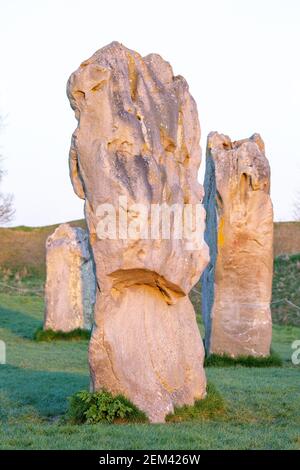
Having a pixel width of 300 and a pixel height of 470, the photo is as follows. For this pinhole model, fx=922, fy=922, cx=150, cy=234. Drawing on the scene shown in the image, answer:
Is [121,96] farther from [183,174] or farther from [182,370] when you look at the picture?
[182,370]

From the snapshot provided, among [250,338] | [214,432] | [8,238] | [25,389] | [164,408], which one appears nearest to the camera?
[214,432]

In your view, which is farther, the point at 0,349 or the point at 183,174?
the point at 0,349

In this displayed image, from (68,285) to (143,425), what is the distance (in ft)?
43.4

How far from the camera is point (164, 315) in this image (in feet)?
32.4

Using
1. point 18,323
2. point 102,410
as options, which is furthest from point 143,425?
point 18,323

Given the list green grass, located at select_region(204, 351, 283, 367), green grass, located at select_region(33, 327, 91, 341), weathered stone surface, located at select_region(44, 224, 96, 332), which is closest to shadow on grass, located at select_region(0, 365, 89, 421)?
green grass, located at select_region(204, 351, 283, 367)

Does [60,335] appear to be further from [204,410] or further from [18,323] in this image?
[204,410]

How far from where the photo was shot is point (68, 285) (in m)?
22.1

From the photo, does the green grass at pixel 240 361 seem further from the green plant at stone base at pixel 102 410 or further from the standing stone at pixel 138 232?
the green plant at stone base at pixel 102 410

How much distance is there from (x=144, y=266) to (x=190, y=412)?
171cm

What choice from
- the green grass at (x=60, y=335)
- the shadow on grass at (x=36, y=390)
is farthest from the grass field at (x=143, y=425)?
the green grass at (x=60, y=335)

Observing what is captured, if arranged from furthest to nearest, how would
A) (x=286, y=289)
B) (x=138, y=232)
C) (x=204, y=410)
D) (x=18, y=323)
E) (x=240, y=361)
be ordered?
(x=286, y=289)
(x=18, y=323)
(x=240, y=361)
(x=204, y=410)
(x=138, y=232)

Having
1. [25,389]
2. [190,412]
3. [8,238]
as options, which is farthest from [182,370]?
[8,238]

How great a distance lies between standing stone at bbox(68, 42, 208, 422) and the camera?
9.23 metres
